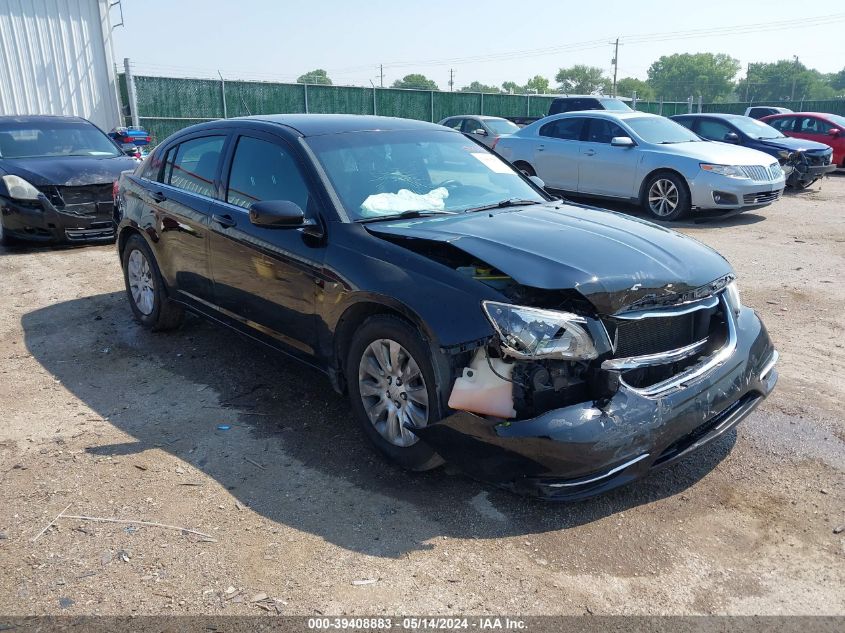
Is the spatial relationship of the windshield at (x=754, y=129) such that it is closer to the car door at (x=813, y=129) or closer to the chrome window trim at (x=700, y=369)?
the car door at (x=813, y=129)

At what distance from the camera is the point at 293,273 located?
4.03m

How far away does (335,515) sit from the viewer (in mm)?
3229

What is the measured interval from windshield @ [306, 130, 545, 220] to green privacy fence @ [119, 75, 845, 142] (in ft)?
55.3

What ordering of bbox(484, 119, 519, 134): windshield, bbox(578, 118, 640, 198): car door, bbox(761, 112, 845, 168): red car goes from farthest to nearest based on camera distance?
bbox(761, 112, 845, 168): red car, bbox(484, 119, 519, 134): windshield, bbox(578, 118, 640, 198): car door

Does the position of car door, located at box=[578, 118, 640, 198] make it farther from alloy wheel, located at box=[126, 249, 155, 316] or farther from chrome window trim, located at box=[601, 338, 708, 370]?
chrome window trim, located at box=[601, 338, 708, 370]

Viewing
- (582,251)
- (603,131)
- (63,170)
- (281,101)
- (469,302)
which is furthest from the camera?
(281,101)

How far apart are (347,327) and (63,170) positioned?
23.2 ft

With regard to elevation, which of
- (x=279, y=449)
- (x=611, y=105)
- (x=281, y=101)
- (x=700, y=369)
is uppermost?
(x=281, y=101)

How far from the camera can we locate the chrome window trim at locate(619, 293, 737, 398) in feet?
10.0

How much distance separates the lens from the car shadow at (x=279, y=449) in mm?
3184

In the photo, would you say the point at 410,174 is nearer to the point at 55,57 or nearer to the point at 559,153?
the point at 559,153

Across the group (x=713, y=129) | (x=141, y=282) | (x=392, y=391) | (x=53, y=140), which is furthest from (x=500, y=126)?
(x=392, y=391)

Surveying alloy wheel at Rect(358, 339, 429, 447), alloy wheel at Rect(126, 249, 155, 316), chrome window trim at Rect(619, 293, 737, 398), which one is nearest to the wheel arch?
alloy wheel at Rect(358, 339, 429, 447)

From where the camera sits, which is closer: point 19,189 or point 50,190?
point 19,189
